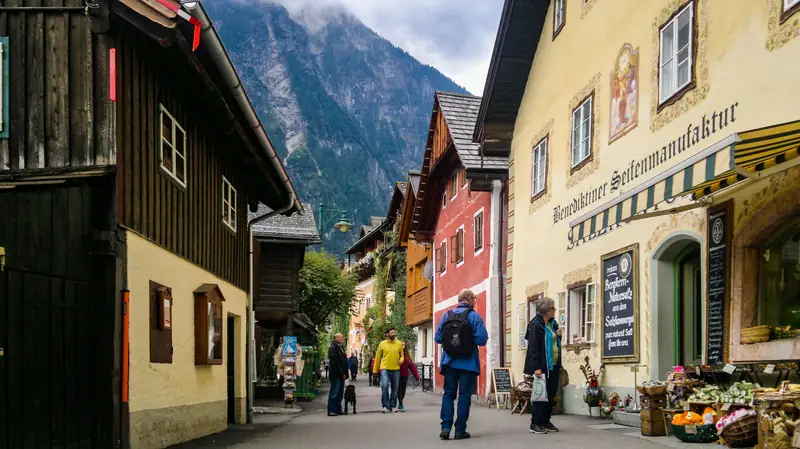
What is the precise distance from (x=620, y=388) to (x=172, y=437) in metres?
6.75

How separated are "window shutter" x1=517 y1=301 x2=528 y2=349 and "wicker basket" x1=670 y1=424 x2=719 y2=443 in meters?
9.54

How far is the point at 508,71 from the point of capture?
1938 cm

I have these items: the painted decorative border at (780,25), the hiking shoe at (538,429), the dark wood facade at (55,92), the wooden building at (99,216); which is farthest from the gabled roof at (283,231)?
the painted decorative border at (780,25)

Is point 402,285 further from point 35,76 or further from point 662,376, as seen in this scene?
point 35,76

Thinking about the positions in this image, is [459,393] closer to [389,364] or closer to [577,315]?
[577,315]

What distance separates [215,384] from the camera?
533 inches

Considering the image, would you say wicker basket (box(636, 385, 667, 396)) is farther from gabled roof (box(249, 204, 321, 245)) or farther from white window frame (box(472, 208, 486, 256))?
gabled roof (box(249, 204, 321, 245))

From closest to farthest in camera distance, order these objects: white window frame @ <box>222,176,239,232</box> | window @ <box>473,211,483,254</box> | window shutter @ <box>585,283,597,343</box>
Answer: white window frame @ <box>222,176,239,232</box>, window shutter @ <box>585,283,597,343</box>, window @ <box>473,211,483,254</box>

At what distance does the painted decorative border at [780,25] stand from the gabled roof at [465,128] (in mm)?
12495

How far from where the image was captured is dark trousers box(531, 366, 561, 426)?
11.4 metres

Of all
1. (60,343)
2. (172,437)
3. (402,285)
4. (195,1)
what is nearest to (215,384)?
(172,437)

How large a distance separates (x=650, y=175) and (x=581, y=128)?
11.6 feet

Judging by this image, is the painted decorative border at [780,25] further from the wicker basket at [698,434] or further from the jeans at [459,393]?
the jeans at [459,393]

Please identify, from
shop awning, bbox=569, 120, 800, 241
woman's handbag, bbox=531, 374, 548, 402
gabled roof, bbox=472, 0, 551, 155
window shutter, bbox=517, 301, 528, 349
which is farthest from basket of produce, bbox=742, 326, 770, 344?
gabled roof, bbox=472, 0, 551, 155
